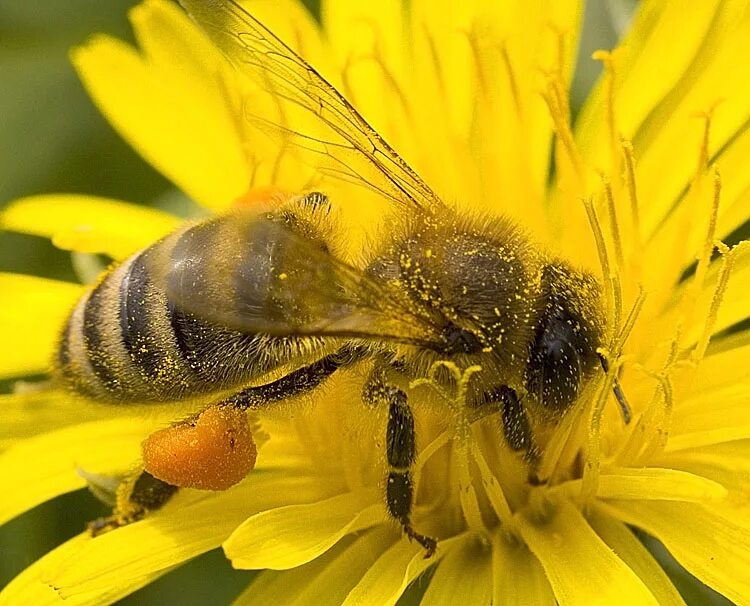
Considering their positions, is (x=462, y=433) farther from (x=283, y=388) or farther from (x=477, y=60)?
(x=477, y=60)

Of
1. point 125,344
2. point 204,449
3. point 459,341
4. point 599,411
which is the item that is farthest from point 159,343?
point 599,411

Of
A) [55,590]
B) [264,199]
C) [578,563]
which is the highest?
[264,199]

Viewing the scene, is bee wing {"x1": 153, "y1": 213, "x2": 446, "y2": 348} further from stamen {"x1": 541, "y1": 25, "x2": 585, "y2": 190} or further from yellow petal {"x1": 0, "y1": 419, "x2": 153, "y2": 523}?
stamen {"x1": 541, "y1": 25, "x2": 585, "y2": 190}

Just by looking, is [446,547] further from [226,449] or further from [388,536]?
[226,449]

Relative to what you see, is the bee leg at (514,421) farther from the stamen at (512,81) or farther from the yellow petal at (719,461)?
the stamen at (512,81)

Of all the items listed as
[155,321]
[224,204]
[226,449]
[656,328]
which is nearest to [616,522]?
[656,328]

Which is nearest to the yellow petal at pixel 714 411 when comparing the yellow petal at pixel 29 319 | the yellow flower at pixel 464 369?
the yellow flower at pixel 464 369
